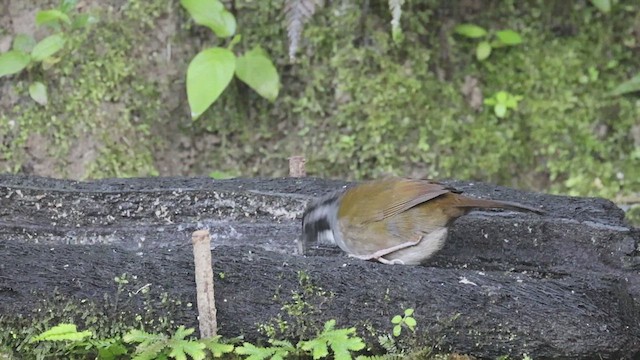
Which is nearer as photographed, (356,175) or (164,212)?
(164,212)

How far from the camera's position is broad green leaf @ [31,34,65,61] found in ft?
19.2

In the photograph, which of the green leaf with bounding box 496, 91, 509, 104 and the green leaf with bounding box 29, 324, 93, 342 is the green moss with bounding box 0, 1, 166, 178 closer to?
the green leaf with bounding box 496, 91, 509, 104

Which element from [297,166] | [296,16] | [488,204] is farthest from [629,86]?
[488,204]

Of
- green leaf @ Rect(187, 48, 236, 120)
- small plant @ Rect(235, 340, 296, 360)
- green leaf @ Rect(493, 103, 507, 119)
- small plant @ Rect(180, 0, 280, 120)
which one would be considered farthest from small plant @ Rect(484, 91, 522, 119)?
small plant @ Rect(235, 340, 296, 360)

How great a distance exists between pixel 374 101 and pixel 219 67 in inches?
46.2

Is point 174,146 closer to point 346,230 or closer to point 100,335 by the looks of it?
point 346,230

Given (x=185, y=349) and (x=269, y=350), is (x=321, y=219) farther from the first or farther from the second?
(x=185, y=349)

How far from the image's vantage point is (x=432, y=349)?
3.42 meters

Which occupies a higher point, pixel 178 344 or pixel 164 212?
pixel 164 212

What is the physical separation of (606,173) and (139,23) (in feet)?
11.4

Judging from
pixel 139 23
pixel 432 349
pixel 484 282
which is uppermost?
pixel 139 23

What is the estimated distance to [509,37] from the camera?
21.2ft

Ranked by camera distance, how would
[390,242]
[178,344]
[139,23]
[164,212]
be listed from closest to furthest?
1. [178,344]
2. [390,242]
3. [164,212]
4. [139,23]

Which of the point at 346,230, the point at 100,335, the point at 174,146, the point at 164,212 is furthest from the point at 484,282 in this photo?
the point at 174,146
